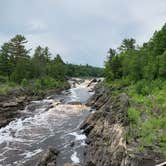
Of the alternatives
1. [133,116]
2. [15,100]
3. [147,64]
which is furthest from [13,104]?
[133,116]

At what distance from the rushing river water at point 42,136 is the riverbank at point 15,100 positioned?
1.38m

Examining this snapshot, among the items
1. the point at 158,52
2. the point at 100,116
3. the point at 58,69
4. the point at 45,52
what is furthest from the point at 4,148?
the point at 45,52

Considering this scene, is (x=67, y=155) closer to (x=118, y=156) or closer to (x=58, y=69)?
(x=118, y=156)

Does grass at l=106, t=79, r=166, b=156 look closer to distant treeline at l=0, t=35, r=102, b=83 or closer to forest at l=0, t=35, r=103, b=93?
forest at l=0, t=35, r=103, b=93

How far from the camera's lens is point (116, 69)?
2371 inches

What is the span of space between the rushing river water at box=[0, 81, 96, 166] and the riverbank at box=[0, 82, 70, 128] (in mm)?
1380

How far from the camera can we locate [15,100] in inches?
1818

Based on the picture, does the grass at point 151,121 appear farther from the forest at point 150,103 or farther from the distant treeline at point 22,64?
the distant treeline at point 22,64

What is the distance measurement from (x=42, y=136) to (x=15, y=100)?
20797 mm

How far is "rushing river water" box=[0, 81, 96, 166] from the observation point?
21.2m

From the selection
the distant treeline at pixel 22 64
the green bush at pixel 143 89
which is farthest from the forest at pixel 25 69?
the green bush at pixel 143 89

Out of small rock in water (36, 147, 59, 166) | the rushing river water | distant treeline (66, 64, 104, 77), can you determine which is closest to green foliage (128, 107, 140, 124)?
the rushing river water

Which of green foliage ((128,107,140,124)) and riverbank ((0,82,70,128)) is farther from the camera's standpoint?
riverbank ((0,82,70,128))

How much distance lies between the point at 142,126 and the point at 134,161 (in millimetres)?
4842
